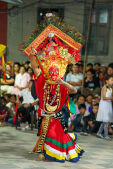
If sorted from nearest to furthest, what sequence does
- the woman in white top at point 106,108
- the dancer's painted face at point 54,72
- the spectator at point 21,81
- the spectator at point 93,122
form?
the dancer's painted face at point 54,72, the woman in white top at point 106,108, the spectator at point 93,122, the spectator at point 21,81

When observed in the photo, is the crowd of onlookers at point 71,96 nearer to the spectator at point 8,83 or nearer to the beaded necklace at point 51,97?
the spectator at point 8,83

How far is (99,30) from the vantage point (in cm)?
1189

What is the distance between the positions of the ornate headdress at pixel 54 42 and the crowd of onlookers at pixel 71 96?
1.91m

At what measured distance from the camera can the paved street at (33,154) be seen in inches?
211

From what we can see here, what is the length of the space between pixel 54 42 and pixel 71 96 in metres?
3.55

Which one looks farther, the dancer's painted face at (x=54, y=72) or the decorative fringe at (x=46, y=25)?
the decorative fringe at (x=46, y=25)

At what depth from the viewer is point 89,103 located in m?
8.95

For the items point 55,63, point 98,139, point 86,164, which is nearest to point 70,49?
point 55,63

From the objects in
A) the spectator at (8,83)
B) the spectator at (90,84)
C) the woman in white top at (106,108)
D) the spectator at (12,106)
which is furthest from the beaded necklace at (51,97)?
the spectator at (8,83)

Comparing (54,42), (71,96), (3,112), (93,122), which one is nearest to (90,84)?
(71,96)

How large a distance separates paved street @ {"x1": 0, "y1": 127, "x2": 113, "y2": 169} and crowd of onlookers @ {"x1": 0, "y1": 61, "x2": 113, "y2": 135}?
64 cm

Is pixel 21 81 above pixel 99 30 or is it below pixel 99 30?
below

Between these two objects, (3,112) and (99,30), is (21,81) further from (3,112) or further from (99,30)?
(99,30)

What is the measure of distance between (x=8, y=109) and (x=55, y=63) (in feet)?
14.2
